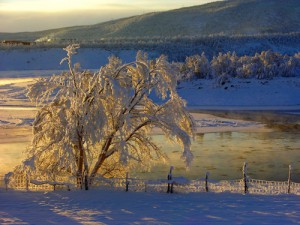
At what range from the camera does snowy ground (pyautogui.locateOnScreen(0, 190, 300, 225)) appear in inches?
592

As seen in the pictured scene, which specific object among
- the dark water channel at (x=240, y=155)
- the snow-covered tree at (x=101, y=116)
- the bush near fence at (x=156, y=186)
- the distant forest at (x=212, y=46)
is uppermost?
the distant forest at (x=212, y=46)

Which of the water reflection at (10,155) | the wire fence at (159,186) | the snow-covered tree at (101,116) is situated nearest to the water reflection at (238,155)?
the wire fence at (159,186)

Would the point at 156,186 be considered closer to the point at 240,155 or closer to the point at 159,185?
the point at 159,185

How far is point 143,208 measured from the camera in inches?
651

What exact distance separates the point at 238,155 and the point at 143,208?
11.6 meters

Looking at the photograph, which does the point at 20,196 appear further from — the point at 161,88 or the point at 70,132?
the point at 161,88

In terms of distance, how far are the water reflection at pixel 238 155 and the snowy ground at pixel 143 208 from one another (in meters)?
4.77

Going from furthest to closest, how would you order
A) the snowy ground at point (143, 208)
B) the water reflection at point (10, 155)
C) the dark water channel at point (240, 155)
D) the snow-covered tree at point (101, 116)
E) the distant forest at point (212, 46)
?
the distant forest at point (212, 46)
the water reflection at point (10, 155)
the dark water channel at point (240, 155)
the snow-covered tree at point (101, 116)
the snowy ground at point (143, 208)

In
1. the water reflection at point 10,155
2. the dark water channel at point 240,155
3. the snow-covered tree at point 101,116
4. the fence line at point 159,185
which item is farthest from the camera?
the water reflection at point 10,155

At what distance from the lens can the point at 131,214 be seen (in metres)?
15.8

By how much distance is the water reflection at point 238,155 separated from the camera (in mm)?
23328

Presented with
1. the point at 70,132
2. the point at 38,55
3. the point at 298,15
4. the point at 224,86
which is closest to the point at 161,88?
the point at 70,132

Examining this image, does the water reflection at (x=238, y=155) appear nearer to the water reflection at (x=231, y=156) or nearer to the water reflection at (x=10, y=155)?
the water reflection at (x=231, y=156)

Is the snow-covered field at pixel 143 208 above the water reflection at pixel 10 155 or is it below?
above
